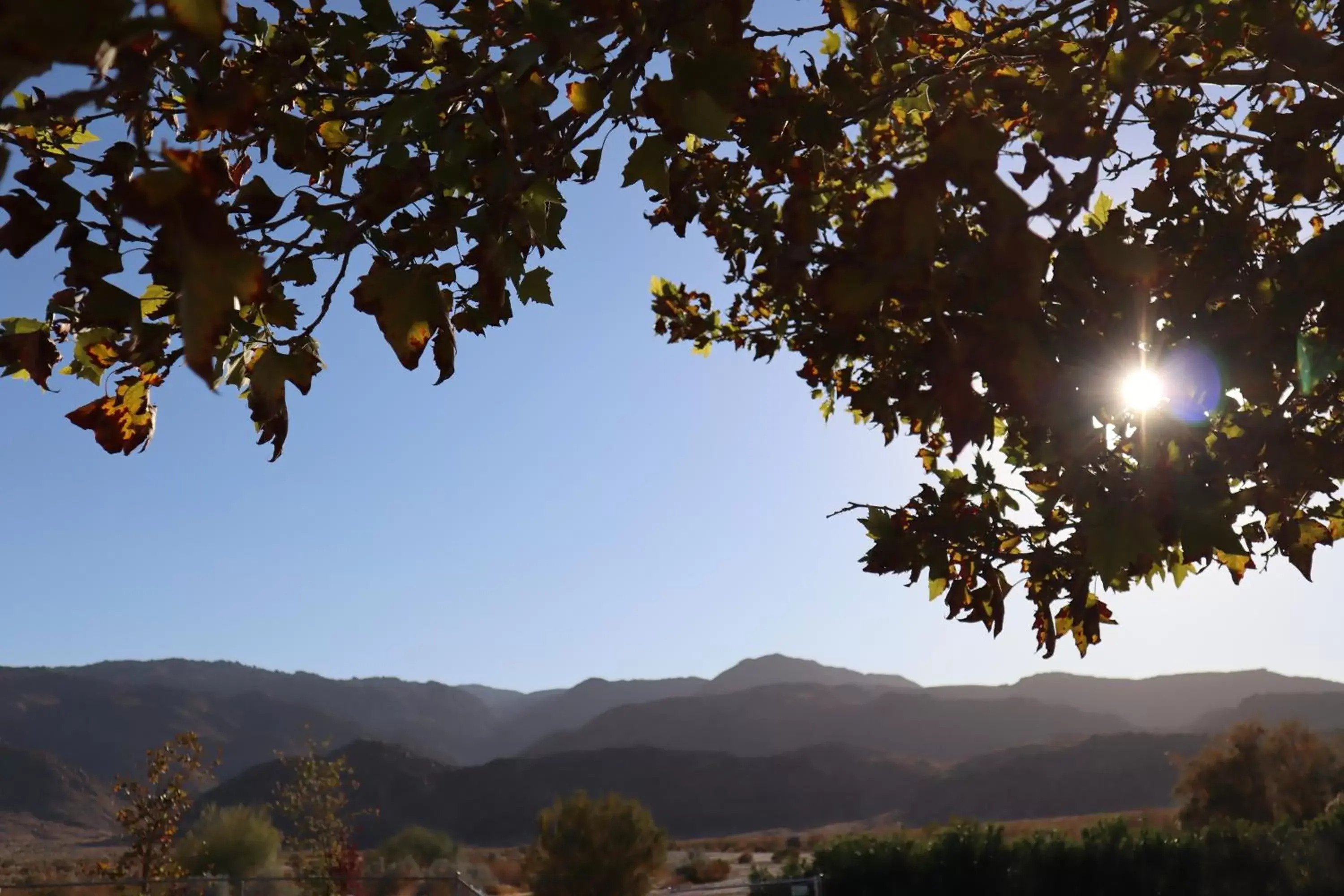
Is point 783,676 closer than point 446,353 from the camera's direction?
No

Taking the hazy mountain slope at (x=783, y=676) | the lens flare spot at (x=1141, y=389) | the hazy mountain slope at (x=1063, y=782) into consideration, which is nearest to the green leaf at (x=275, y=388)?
the lens flare spot at (x=1141, y=389)

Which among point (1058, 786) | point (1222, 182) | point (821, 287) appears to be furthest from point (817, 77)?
point (1058, 786)

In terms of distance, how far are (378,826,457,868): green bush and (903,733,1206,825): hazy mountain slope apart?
4348 cm

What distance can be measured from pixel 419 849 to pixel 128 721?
87.8 metres

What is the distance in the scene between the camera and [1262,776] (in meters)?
26.1

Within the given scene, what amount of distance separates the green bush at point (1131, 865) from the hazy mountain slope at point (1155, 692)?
107m

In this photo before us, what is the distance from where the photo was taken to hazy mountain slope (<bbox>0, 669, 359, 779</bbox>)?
101 metres

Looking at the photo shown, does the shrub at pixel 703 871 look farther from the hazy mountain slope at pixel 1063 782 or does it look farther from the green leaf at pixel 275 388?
the hazy mountain slope at pixel 1063 782

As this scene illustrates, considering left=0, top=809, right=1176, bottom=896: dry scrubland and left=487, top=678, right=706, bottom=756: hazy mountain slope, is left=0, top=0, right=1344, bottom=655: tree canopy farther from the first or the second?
left=487, top=678, right=706, bottom=756: hazy mountain slope

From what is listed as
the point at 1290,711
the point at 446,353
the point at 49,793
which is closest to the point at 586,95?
the point at 446,353

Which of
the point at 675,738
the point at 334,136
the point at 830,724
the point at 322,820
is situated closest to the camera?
the point at 334,136

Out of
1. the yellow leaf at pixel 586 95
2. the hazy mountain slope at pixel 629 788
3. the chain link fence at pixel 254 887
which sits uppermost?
the yellow leaf at pixel 586 95

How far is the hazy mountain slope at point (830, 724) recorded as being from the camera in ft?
344

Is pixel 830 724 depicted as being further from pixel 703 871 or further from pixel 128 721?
pixel 703 871
